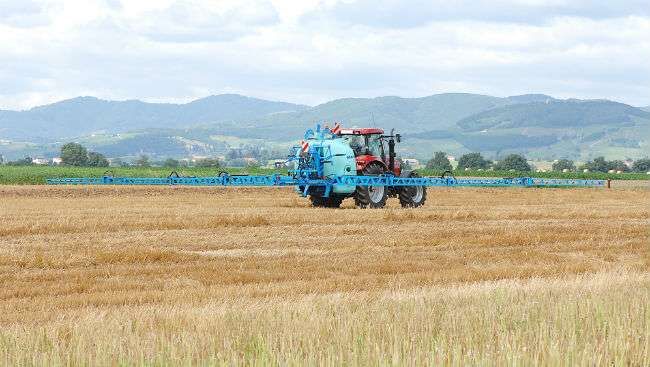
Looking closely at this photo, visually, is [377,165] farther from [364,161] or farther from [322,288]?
[322,288]

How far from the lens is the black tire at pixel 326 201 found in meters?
31.0

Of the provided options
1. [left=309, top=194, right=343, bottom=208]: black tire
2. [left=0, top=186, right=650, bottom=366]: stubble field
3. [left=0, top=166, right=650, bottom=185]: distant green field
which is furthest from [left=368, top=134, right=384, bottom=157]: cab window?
[left=0, top=166, right=650, bottom=185]: distant green field

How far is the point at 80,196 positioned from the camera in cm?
3984

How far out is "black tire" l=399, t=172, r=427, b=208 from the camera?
32250 mm

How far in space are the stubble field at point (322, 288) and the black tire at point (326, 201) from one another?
4620 millimetres

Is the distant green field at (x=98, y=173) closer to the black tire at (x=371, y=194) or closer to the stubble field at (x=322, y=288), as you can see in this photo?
the black tire at (x=371, y=194)

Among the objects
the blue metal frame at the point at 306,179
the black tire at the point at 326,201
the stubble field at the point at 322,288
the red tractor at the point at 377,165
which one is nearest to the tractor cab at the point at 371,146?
the red tractor at the point at 377,165

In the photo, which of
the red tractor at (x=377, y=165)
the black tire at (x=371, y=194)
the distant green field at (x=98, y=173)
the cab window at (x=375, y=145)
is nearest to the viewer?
the black tire at (x=371, y=194)

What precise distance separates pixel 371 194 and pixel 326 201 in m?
1.60

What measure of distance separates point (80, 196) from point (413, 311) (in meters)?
31.4

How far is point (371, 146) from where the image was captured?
104 feet

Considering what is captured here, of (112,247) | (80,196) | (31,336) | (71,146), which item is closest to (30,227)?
(112,247)

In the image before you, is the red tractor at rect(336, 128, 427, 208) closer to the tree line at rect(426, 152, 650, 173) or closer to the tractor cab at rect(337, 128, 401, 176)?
the tractor cab at rect(337, 128, 401, 176)

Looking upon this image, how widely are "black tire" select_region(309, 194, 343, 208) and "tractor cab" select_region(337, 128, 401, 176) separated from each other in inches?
42.5
